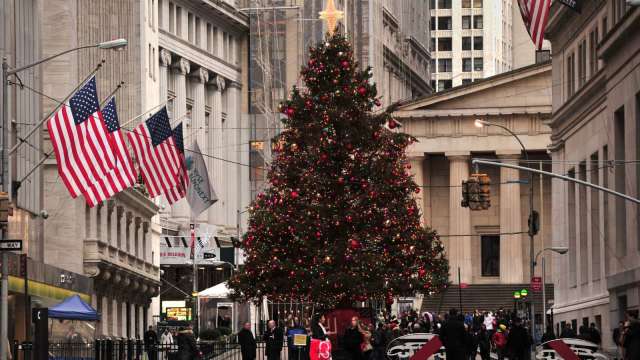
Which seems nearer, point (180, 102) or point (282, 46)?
point (180, 102)

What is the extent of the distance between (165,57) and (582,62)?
42216mm

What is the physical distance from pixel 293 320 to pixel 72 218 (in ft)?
40.7

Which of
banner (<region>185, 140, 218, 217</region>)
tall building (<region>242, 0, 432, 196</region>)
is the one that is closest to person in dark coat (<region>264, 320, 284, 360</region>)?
banner (<region>185, 140, 218, 217</region>)

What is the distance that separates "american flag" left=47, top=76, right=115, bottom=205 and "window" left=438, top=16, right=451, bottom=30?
150 metres

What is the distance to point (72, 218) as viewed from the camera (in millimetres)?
66000

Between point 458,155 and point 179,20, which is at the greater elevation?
point 179,20

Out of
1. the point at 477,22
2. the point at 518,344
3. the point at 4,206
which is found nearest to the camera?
the point at 4,206

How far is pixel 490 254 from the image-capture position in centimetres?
12275

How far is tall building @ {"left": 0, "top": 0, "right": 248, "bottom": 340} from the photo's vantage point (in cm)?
5581

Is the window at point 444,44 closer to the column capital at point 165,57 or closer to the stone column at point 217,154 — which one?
the stone column at point 217,154

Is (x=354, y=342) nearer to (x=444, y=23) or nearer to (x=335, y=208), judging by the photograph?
(x=335, y=208)

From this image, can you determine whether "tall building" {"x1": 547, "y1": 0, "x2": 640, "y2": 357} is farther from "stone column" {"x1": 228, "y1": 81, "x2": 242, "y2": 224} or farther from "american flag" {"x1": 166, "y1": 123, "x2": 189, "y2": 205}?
"stone column" {"x1": 228, "y1": 81, "x2": 242, "y2": 224}

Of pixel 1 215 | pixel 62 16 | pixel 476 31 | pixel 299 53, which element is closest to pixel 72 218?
pixel 62 16

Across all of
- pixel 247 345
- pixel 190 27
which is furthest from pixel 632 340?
pixel 190 27
